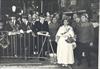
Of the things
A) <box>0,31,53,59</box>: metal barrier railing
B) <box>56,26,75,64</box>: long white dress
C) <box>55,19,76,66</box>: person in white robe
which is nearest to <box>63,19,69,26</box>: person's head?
<box>55,19,76,66</box>: person in white robe

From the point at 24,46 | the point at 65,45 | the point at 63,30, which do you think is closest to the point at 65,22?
the point at 63,30

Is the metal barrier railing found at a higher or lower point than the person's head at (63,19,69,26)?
lower

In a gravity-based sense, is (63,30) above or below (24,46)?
above

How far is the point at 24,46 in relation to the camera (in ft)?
40.7

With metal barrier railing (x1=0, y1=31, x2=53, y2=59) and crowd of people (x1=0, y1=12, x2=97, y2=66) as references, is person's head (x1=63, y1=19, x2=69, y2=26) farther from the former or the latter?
metal barrier railing (x1=0, y1=31, x2=53, y2=59)

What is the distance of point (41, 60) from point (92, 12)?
6.96 ft

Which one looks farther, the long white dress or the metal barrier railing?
the metal barrier railing

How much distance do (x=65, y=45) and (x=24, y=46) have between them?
1302 mm

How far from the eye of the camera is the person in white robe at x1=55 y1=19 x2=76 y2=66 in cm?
1195

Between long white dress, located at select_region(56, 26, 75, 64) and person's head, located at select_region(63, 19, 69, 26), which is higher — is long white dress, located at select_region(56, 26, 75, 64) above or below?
below

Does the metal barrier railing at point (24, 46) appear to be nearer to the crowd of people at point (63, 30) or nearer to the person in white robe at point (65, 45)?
the crowd of people at point (63, 30)

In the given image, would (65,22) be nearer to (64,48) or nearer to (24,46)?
(64,48)

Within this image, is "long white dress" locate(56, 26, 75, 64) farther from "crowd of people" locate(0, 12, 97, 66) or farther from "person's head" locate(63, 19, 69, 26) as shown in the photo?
"person's head" locate(63, 19, 69, 26)

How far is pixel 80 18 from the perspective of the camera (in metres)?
12.2
